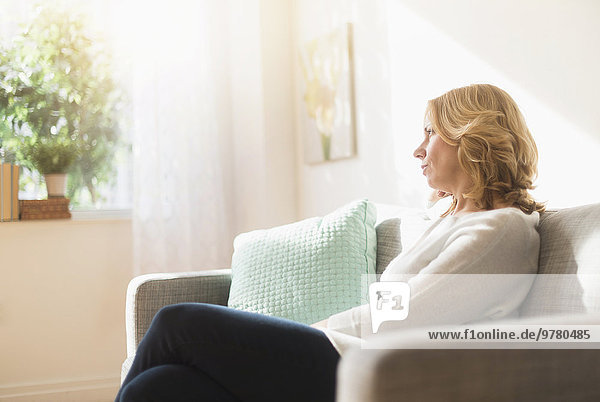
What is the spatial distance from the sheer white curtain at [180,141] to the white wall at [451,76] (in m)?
0.46

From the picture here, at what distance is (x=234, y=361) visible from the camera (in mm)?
1232

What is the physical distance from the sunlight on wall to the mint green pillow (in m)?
0.50

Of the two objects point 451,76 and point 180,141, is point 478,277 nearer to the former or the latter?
point 451,76

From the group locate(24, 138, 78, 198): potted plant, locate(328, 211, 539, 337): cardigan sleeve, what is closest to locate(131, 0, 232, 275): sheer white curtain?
locate(24, 138, 78, 198): potted plant

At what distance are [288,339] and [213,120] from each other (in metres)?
2.26

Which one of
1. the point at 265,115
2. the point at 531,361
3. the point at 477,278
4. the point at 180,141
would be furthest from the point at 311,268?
the point at 180,141

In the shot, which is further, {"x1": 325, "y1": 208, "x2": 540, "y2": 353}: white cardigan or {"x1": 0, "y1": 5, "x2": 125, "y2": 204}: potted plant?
{"x1": 0, "y1": 5, "x2": 125, "y2": 204}: potted plant

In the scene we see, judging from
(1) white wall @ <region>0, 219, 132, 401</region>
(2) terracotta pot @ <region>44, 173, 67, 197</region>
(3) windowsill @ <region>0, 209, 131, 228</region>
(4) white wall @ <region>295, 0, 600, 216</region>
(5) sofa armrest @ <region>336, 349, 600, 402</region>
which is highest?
(4) white wall @ <region>295, 0, 600, 216</region>

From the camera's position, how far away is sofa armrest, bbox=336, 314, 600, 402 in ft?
2.82

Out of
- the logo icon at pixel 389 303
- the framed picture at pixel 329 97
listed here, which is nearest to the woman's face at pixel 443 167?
the logo icon at pixel 389 303

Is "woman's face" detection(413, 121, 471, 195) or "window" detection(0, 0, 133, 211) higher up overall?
"window" detection(0, 0, 133, 211)

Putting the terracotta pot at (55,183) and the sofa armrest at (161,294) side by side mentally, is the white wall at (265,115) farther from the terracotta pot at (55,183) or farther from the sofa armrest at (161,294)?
the sofa armrest at (161,294)

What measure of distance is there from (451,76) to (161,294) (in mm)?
1196

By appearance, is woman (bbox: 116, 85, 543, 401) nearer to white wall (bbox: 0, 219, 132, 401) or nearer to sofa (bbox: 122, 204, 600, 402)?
sofa (bbox: 122, 204, 600, 402)
